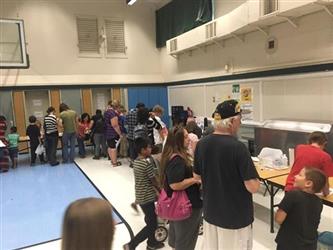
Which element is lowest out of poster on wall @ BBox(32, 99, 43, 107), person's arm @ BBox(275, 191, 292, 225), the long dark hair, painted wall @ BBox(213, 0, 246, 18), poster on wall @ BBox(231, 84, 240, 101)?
person's arm @ BBox(275, 191, 292, 225)

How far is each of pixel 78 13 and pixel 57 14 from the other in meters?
0.63

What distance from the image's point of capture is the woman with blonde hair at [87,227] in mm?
976

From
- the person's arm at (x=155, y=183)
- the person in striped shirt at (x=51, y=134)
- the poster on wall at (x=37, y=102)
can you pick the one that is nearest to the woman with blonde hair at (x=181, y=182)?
the person's arm at (x=155, y=183)

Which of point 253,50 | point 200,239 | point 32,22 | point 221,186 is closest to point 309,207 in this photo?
point 221,186

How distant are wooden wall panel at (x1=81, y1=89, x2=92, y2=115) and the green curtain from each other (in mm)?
2935

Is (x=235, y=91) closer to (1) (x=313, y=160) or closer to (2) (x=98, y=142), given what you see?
(2) (x=98, y=142)

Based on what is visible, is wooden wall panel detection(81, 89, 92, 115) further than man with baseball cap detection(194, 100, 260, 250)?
Yes

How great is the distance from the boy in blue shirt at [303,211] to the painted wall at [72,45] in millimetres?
8359

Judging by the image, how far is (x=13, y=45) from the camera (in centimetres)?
789

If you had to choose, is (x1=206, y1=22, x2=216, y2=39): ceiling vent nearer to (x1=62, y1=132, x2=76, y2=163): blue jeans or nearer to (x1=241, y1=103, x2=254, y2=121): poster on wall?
(x1=241, y1=103, x2=254, y2=121): poster on wall

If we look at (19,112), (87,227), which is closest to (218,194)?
(87,227)

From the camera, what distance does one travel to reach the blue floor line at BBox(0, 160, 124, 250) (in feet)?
12.1

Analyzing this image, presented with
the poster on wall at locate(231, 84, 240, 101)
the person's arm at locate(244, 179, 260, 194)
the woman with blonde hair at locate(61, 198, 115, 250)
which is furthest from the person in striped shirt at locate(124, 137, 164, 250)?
the poster on wall at locate(231, 84, 240, 101)

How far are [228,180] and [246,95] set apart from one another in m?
4.69
